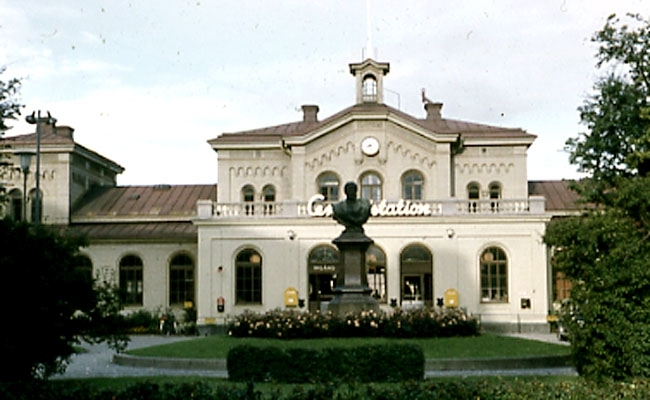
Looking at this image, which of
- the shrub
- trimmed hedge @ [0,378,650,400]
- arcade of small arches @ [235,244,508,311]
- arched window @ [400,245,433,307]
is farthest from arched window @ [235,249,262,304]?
trimmed hedge @ [0,378,650,400]

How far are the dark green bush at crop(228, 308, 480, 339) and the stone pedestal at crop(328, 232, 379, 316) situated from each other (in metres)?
0.27

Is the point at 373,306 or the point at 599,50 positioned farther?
the point at 599,50

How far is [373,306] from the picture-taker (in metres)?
28.4

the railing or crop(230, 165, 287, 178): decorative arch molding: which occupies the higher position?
crop(230, 165, 287, 178): decorative arch molding

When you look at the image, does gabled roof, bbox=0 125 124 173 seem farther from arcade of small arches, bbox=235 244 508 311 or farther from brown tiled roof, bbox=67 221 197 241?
arcade of small arches, bbox=235 244 508 311

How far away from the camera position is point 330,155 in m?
44.4

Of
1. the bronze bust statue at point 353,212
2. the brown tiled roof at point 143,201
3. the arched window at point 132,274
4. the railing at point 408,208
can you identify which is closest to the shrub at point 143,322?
the arched window at point 132,274

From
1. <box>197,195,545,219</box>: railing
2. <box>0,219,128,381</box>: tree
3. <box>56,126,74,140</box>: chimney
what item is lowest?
<box>0,219,128,381</box>: tree

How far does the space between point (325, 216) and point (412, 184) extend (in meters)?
5.60

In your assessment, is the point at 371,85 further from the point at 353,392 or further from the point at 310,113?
the point at 353,392

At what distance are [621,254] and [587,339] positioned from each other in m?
1.60

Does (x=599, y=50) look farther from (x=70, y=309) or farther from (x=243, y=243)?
(x=70, y=309)

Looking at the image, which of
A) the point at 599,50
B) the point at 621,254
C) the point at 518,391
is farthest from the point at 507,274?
the point at 518,391

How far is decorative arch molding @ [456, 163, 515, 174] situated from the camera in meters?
45.9
